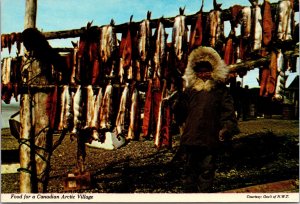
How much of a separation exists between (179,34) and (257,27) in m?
1.29

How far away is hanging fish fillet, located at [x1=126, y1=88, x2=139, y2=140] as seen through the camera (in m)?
6.42

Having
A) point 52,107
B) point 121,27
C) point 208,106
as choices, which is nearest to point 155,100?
point 208,106

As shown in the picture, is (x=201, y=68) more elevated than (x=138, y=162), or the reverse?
(x=201, y=68)

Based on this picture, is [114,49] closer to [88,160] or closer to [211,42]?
[211,42]

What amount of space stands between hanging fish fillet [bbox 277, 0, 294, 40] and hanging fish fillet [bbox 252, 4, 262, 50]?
11.8 inches

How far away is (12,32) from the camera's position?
23.4 feet

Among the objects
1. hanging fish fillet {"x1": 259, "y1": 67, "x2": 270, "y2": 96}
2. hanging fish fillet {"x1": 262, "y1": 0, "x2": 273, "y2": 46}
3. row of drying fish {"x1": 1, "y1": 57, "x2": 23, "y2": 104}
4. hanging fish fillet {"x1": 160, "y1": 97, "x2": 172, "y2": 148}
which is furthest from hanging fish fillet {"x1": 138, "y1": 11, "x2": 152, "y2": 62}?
row of drying fish {"x1": 1, "y1": 57, "x2": 23, "y2": 104}

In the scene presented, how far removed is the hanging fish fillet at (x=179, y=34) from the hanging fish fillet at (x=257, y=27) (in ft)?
3.79

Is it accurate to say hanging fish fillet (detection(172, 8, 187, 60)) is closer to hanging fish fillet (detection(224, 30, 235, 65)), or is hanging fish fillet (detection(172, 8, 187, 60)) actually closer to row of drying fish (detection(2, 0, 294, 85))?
row of drying fish (detection(2, 0, 294, 85))

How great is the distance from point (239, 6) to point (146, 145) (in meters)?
11.0

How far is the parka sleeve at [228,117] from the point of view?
5021mm

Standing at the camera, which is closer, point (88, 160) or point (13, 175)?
point (13, 175)

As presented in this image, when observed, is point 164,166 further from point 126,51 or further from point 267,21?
point 267,21

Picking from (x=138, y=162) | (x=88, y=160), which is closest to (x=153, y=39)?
(x=138, y=162)
